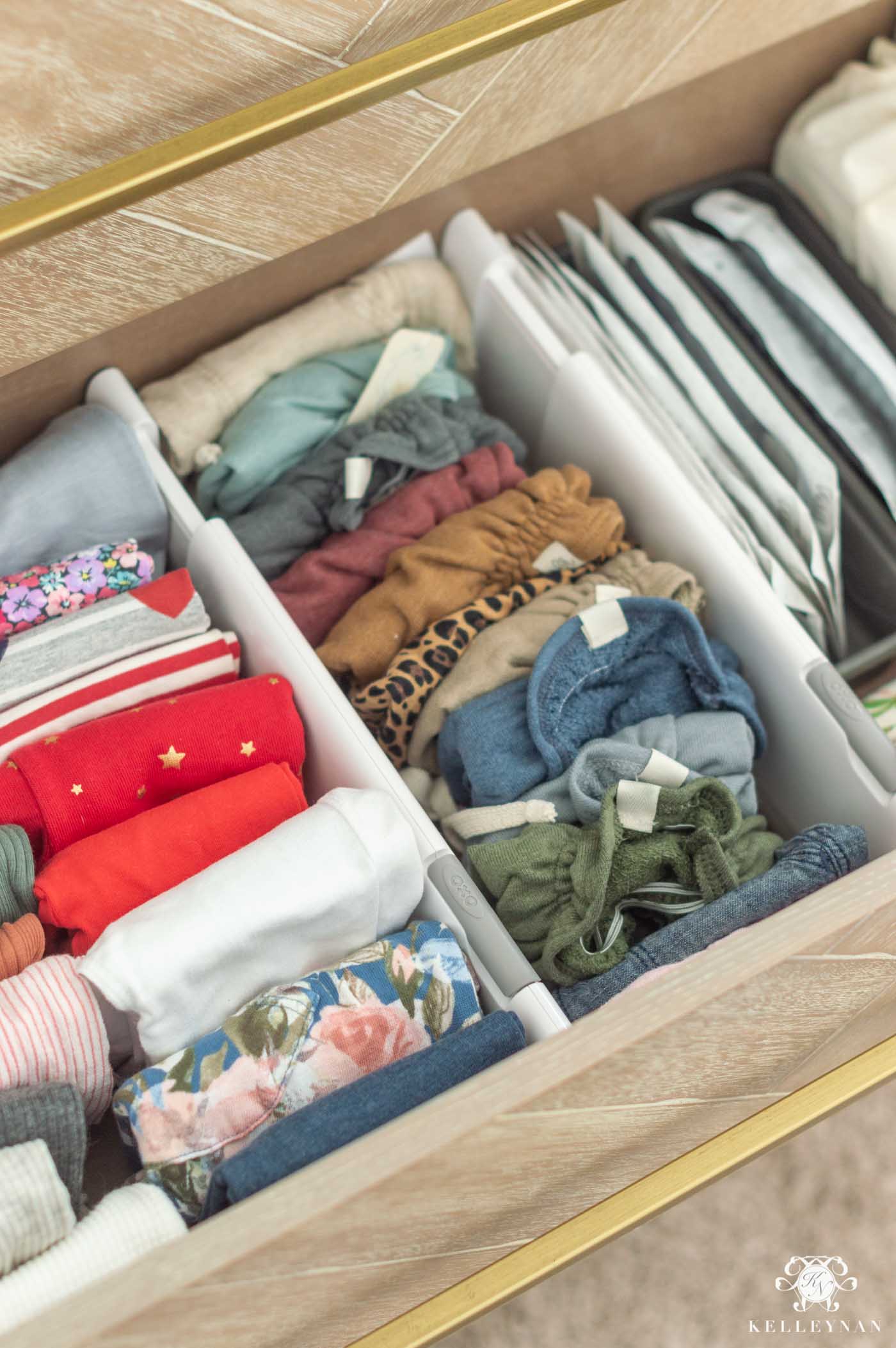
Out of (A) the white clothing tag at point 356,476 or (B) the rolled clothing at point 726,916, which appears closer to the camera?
(B) the rolled clothing at point 726,916

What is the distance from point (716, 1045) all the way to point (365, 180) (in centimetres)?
68

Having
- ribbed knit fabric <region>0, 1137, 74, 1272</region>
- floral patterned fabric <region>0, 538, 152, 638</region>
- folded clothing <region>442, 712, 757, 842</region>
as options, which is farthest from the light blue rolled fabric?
ribbed knit fabric <region>0, 1137, 74, 1272</region>

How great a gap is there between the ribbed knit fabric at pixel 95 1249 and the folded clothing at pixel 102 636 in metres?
0.38

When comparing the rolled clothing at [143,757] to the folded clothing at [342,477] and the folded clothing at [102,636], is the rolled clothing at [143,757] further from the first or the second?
the folded clothing at [342,477]

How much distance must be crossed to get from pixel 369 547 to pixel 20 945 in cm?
46

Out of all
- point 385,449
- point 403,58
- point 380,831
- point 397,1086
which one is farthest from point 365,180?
point 397,1086

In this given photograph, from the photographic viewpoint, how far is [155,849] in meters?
0.84

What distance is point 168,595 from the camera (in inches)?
37.9

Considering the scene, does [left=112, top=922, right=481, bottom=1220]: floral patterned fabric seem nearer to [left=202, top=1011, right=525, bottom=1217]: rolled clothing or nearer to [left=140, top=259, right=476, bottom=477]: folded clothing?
[left=202, top=1011, right=525, bottom=1217]: rolled clothing

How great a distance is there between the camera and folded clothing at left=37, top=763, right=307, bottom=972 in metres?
0.81

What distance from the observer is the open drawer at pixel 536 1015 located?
23.7 inches

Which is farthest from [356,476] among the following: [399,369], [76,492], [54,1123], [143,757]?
[54,1123]

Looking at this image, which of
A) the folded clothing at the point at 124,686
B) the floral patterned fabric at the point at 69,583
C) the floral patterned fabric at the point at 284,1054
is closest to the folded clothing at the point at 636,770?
the floral patterned fabric at the point at 284,1054

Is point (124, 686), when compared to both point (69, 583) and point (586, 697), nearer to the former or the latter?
point (69, 583)
